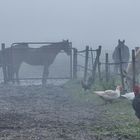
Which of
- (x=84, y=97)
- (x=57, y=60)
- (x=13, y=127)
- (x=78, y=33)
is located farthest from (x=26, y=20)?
(x=13, y=127)

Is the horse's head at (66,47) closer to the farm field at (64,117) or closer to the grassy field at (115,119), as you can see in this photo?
the farm field at (64,117)

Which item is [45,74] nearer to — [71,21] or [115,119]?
[115,119]

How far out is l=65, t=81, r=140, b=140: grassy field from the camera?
32.3 ft

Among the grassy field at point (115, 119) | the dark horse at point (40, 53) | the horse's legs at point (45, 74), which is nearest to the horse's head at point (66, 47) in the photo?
the dark horse at point (40, 53)

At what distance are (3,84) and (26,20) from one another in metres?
40.9

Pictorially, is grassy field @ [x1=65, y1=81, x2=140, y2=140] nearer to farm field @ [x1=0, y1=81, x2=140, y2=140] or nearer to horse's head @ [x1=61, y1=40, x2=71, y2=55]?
farm field @ [x1=0, y1=81, x2=140, y2=140]

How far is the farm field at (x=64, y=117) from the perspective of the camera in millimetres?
9695

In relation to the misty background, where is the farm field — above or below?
below

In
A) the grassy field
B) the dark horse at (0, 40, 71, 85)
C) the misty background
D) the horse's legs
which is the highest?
the misty background

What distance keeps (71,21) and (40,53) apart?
39.0 meters

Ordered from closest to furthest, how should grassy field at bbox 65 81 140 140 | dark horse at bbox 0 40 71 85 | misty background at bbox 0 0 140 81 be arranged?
grassy field at bbox 65 81 140 140 → dark horse at bbox 0 40 71 85 → misty background at bbox 0 0 140 81

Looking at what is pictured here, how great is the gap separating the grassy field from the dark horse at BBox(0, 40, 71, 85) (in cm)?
662

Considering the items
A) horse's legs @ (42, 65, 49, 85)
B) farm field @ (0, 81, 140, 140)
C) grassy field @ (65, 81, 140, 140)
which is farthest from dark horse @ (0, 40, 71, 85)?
grassy field @ (65, 81, 140, 140)

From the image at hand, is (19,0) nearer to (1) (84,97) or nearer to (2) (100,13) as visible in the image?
(2) (100,13)
